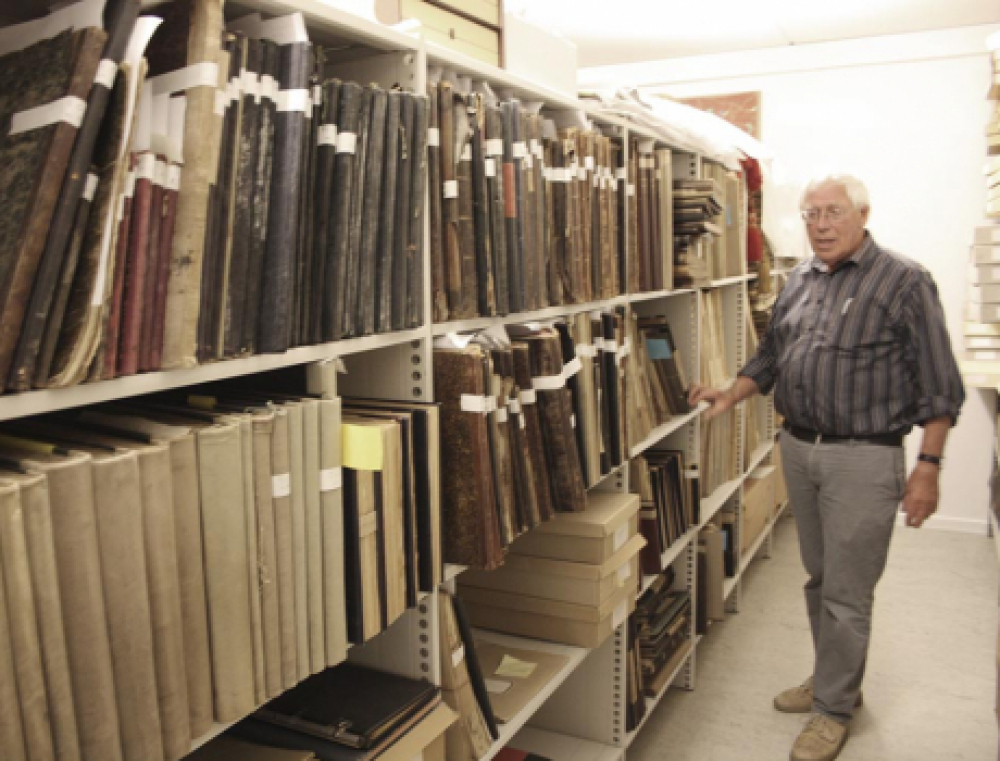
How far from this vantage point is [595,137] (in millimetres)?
1956

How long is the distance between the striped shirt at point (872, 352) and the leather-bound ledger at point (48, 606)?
2.20 meters

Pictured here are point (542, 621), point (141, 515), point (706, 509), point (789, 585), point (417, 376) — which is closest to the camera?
point (141, 515)

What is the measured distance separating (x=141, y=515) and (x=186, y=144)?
0.39 meters

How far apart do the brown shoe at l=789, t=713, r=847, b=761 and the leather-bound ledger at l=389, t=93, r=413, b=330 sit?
6.79ft

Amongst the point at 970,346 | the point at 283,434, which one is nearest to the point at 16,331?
the point at 283,434

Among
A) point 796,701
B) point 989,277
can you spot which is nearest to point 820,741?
point 796,701

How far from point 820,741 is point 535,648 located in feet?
3.74

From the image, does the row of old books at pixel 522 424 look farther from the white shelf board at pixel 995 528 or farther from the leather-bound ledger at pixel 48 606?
the white shelf board at pixel 995 528

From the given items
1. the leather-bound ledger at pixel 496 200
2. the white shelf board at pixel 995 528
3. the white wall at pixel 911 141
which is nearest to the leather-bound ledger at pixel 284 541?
the leather-bound ledger at pixel 496 200

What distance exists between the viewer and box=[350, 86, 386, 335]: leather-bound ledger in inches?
46.1

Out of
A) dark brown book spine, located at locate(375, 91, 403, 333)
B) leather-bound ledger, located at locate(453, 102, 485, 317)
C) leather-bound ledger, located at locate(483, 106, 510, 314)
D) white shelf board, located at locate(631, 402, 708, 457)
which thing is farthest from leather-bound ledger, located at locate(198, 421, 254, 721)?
white shelf board, located at locate(631, 402, 708, 457)

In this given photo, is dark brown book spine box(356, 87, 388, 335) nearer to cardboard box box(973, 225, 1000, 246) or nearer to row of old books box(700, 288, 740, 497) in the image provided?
row of old books box(700, 288, 740, 497)

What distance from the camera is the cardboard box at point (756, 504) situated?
12.5ft

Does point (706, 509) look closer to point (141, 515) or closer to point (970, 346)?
point (970, 346)
